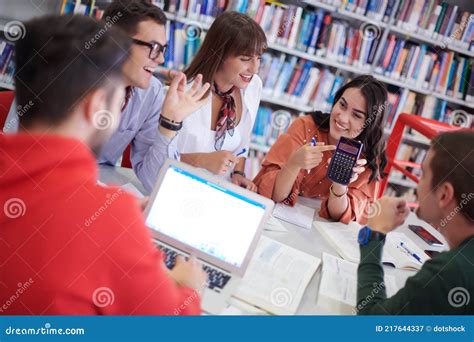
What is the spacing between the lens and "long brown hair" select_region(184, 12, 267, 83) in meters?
1.75

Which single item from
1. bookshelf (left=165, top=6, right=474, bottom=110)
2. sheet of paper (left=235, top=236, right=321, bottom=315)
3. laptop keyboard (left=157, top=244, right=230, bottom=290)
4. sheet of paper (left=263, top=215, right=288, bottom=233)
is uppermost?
bookshelf (left=165, top=6, right=474, bottom=110)

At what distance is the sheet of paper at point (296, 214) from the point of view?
1.51m

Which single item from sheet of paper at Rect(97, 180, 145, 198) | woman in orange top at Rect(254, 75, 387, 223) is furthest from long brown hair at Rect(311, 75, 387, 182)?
sheet of paper at Rect(97, 180, 145, 198)

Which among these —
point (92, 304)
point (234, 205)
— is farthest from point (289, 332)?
point (92, 304)

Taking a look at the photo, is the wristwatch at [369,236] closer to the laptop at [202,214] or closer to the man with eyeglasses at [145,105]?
the laptop at [202,214]

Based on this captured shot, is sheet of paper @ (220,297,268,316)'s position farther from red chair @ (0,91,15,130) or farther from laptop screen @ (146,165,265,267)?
red chair @ (0,91,15,130)

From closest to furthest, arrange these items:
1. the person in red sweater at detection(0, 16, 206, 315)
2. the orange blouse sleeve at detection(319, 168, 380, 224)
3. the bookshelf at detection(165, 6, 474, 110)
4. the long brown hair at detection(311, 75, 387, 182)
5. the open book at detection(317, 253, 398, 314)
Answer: the person in red sweater at detection(0, 16, 206, 315) → the open book at detection(317, 253, 398, 314) → the orange blouse sleeve at detection(319, 168, 380, 224) → the long brown hair at detection(311, 75, 387, 182) → the bookshelf at detection(165, 6, 474, 110)

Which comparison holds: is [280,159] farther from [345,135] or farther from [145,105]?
[145,105]

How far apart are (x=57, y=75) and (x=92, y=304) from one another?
1.40 feet

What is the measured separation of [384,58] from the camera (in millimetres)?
2828

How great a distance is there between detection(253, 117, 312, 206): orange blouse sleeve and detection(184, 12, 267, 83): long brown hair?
0.34 meters

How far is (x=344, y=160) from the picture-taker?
1.54m

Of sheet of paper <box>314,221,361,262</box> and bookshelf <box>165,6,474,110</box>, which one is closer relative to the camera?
sheet of paper <box>314,221,361,262</box>

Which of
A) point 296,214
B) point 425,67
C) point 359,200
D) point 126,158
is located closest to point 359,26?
point 425,67
